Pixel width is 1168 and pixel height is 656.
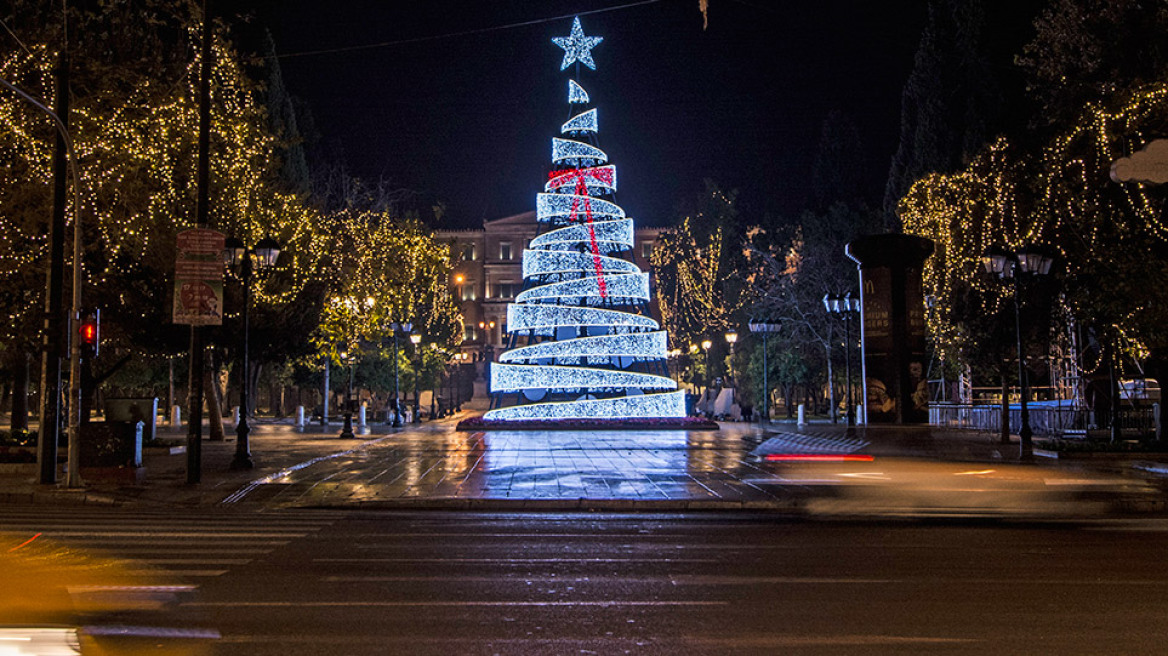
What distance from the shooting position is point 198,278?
17812 mm

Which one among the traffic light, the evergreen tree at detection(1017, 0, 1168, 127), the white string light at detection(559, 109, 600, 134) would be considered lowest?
the traffic light

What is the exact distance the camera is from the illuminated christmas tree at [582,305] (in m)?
39.3

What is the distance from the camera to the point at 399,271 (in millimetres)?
45188

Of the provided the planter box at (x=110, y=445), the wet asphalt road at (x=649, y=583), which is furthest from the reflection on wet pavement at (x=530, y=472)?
the planter box at (x=110, y=445)

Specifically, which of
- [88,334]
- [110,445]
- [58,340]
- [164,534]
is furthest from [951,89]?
[164,534]

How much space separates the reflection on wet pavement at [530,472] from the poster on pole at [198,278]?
344 centimetres

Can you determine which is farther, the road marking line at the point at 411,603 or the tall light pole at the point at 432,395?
the tall light pole at the point at 432,395

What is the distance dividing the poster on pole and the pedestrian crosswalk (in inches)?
153

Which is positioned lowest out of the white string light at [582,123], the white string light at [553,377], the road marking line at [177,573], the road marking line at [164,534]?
the road marking line at [164,534]

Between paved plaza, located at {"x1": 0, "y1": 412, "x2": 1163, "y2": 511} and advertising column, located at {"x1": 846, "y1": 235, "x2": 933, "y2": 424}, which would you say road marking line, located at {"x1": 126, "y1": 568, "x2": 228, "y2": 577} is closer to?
paved plaza, located at {"x1": 0, "y1": 412, "x2": 1163, "y2": 511}

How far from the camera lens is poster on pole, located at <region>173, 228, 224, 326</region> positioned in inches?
695

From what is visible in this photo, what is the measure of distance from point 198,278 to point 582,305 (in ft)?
83.0

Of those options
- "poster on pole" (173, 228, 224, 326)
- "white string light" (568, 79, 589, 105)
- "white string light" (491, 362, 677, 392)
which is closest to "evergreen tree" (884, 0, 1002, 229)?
"white string light" (568, 79, 589, 105)

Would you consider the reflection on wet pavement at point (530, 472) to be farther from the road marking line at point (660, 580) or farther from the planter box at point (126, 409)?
the road marking line at point (660, 580)
